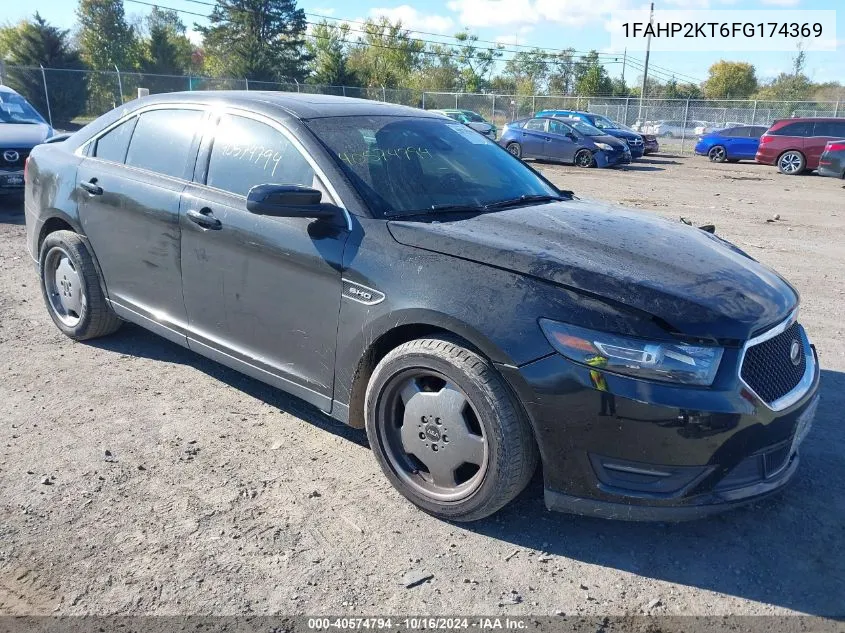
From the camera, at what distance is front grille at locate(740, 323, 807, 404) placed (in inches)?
103

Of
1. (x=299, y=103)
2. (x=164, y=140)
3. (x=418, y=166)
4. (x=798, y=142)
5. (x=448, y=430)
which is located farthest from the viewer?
(x=798, y=142)

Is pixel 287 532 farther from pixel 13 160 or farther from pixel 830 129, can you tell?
pixel 830 129

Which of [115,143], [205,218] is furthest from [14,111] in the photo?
[205,218]

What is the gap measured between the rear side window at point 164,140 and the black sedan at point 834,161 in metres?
18.3

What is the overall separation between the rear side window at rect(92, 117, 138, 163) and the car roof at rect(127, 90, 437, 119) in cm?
23

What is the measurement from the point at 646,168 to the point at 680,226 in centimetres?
2004

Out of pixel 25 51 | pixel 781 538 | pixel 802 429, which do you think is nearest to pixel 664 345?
pixel 802 429

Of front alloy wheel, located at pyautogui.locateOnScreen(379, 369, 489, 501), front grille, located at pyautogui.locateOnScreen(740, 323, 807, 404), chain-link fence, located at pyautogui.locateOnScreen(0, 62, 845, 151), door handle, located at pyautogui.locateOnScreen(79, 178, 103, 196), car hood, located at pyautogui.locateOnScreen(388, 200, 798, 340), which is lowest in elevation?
front alloy wheel, located at pyautogui.locateOnScreen(379, 369, 489, 501)

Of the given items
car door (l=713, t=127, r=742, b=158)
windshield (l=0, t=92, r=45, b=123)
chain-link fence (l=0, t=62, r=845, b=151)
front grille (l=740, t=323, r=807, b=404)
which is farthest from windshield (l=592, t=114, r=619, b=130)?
front grille (l=740, t=323, r=807, b=404)

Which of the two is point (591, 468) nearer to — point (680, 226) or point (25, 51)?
point (680, 226)

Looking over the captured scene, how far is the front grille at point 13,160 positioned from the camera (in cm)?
960

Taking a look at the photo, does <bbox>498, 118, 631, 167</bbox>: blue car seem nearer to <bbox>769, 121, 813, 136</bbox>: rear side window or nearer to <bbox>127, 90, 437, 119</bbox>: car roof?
<bbox>769, 121, 813, 136</bbox>: rear side window

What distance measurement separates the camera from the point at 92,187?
Result: 4434 millimetres

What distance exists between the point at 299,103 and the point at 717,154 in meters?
25.3
